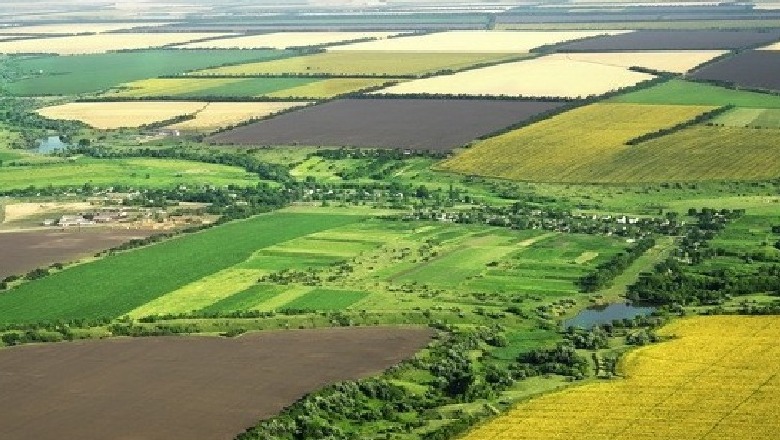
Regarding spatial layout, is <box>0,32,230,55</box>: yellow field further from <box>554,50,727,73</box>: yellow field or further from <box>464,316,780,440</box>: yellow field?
<box>464,316,780,440</box>: yellow field

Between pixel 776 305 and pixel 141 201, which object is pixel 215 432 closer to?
pixel 776 305

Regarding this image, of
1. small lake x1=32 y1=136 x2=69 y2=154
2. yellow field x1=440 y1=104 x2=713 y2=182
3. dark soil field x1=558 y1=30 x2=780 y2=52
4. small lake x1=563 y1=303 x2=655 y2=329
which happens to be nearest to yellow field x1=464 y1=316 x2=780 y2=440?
small lake x1=563 y1=303 x2=655 y2=329

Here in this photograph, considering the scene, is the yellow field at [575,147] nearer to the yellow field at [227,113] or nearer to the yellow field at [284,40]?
the yellow field at [227,113]

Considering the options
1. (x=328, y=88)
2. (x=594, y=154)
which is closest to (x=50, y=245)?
(x=594, y=154)

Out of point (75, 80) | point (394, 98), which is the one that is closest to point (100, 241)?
point (394, 98)

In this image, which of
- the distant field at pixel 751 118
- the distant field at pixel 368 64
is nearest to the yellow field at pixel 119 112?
the distant field at pixel 368 64
